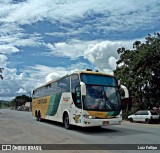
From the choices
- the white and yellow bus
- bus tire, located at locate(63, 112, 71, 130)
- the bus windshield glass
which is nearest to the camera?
the white and yellow bus

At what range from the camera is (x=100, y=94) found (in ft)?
58.1

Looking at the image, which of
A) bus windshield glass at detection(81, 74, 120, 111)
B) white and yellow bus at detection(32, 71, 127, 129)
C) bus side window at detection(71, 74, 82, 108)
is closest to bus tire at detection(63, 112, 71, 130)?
white and yellow bus at detection(32, 71, 127, 129)

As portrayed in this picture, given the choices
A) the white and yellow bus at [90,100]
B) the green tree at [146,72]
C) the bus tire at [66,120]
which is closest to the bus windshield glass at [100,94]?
the white and yellow bus at [90,100]

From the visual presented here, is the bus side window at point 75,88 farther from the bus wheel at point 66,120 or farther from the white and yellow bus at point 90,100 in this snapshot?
the bus wheel at point 66,120

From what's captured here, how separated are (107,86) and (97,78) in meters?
0.73

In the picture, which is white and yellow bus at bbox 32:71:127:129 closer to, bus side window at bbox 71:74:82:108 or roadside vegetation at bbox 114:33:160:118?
bus side window at bbox 71:74:82:108

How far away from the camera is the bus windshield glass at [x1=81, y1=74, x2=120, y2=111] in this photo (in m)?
17.4

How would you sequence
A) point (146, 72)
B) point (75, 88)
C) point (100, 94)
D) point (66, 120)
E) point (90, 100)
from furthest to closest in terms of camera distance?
point (146, 72) < point (66, 120) < point (75, 88) < point (100, 94) < point (90, 100)

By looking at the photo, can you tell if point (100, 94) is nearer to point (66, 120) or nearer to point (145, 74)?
point (66, 120)

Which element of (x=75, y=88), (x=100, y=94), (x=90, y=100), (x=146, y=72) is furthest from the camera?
(x=146, y=72)

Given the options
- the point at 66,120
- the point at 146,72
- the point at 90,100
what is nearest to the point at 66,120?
the point at 66,120

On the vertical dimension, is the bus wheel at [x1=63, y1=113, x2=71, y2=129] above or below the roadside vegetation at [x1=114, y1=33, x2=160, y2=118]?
below

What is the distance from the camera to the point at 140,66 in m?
41.3

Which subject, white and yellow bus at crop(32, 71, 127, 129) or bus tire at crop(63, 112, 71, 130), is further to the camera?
bus tire at crop(63, 112, 71, 130)
